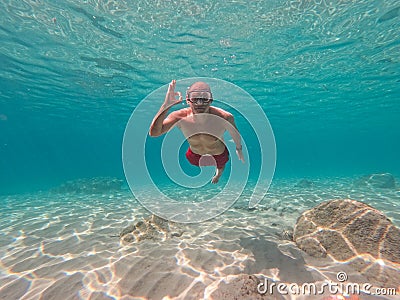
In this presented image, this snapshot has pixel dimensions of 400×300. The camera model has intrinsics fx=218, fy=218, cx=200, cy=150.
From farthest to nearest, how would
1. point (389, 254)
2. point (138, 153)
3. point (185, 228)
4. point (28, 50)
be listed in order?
point (28, 50) < point (185, 228) < point (138, 153) < point (389, 254)

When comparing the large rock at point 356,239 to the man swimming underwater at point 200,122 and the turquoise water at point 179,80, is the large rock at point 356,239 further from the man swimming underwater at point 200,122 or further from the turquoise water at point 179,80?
the man swimming underwater at point 200,122

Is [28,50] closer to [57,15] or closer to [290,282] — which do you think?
[57,15]

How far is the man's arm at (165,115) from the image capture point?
4082mm

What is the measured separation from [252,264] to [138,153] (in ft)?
13.9

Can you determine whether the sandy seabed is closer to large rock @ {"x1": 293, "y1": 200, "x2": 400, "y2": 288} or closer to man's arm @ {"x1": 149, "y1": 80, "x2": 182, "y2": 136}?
large rock @ {"x1": 293, "y1": 200, "x2": 400, "y2": 288}

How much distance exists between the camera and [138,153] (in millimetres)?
6570

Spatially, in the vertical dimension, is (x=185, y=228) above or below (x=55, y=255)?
above

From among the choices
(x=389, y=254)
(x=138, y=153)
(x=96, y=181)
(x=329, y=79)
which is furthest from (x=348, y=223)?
(x=96, y=181)

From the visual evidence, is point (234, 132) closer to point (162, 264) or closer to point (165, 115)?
point (165, 115)

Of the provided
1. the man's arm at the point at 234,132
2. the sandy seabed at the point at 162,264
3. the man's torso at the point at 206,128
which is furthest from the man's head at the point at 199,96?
the sandy seabed at the point at 162,264

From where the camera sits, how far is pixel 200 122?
213 inches

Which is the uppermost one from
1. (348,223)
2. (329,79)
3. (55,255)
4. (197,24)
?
(329,79)

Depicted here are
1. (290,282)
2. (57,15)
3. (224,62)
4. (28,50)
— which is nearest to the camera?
(290,282)

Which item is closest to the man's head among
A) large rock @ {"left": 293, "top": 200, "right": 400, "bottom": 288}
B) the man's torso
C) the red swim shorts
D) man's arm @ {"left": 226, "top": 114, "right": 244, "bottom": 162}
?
the man's torso
